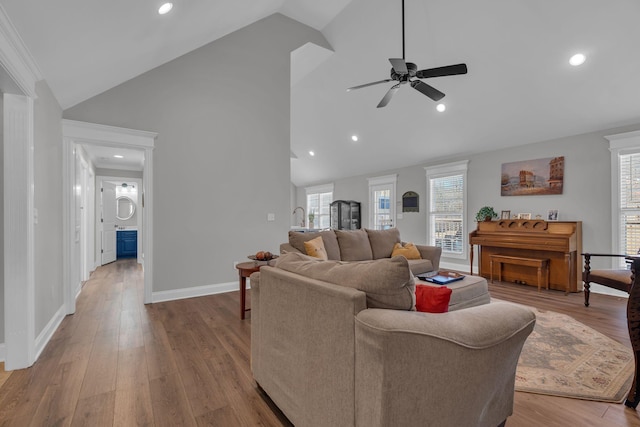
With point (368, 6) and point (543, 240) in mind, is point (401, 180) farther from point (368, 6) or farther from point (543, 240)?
point (368, 6)

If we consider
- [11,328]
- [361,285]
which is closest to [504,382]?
[361,285]

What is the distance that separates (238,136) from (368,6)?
2631 mm

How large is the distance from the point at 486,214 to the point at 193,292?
17.0 ft

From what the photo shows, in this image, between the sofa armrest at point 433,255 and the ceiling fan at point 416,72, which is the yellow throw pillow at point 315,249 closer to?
the sofa armrest at point 433,255

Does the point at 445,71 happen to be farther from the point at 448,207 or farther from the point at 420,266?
the point at 448,207

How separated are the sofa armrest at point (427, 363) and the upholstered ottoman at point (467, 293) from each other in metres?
1.68

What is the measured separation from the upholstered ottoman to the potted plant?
2.77 metres

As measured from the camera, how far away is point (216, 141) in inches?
173

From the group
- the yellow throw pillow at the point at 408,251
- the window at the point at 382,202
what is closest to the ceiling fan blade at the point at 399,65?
the yellow throw pillow at the point at 408,251

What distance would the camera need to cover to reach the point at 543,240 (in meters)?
4.62

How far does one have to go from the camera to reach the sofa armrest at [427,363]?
107cm

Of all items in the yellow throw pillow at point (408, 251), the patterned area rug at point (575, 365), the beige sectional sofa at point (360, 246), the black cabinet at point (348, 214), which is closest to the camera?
the patterned area rug at point (575, 365)

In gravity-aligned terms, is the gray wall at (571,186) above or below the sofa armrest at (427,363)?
above

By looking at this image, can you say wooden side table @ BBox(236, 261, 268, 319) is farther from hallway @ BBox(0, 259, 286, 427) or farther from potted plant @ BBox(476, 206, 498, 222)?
potted plant @ BBox(476, 206, 498, 222)
